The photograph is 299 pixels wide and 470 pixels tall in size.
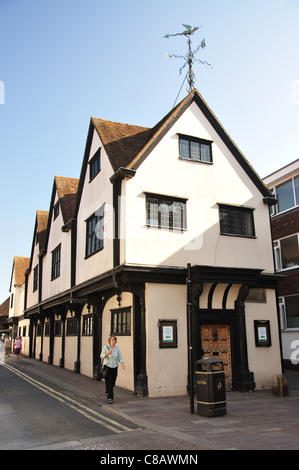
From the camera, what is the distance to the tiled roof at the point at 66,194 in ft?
70.9

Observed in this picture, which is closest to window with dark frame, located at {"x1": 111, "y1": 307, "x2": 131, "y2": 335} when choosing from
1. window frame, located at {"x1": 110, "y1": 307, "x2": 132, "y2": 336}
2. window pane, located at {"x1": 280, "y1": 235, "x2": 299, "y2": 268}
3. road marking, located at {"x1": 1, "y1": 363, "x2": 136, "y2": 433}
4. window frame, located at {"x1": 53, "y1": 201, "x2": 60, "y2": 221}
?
window frame, located at {"x1": 110, "y1": 307, "x2": 132, "y2": 336}

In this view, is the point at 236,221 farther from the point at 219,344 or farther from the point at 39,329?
the point at 39,329

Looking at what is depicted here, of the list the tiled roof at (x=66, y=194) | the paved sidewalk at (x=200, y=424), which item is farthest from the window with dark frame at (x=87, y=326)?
the tiled roof at (x=66, y=194)

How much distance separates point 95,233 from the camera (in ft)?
52.1

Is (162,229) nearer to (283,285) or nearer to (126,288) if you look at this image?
(126,288)

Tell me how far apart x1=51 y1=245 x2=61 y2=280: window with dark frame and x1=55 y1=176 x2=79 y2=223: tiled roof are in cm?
199

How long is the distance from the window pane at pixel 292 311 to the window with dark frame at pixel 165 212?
35.6 feet

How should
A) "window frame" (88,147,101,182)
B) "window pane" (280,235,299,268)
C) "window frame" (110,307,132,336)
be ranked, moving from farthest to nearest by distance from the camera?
"window pane" (280,235,299,268)
"window frame" (88,147,101,182)
"window frame" (110,307,132,336)

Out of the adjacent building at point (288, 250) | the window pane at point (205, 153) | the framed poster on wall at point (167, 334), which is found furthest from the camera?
the adjacent building at point (288, 250)

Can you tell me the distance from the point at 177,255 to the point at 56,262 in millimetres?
11564

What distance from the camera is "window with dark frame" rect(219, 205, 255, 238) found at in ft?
47.7

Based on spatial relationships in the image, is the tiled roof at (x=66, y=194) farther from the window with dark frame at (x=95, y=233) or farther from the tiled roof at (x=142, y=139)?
the tiled roof at (x=142, y=139)

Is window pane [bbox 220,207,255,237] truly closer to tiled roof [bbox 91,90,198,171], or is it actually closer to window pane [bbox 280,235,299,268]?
tiled roof [bbox 91,90,198,171]

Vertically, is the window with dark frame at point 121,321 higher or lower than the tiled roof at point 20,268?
Result: lower
